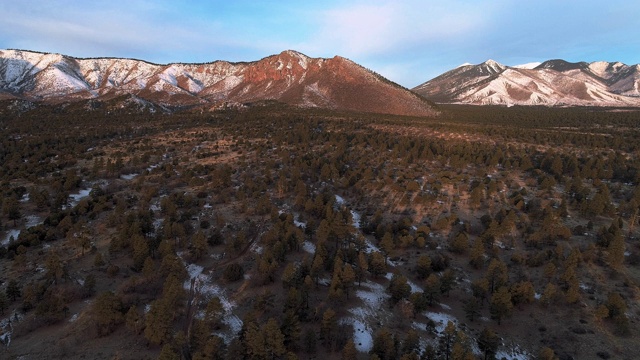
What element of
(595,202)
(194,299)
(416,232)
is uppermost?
(595,202)

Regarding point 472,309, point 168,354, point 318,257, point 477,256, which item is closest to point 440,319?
point 472,309

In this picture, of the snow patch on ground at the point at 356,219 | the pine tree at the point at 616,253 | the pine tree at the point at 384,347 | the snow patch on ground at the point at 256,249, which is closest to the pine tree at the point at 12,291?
the snow patch on ground at the point at 256,249

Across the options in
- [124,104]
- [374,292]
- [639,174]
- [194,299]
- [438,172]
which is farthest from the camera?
[124,104]

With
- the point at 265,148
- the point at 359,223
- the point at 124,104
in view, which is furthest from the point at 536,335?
the point at 124,104

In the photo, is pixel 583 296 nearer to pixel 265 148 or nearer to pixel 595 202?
pixel 595 202

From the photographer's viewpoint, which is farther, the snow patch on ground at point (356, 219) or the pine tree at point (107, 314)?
the snow patch on ground at point (356, 219)

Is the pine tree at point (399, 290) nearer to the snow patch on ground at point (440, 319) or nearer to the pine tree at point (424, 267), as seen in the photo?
the snow patch on ground at point (440, 319)

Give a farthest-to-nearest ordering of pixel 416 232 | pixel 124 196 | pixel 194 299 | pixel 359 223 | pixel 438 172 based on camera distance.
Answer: pixel 438 172 → pixel 124 196 → pixel 359 223 → pixel 416 232 → pixel 194 299

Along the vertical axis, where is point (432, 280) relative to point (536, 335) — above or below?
above
